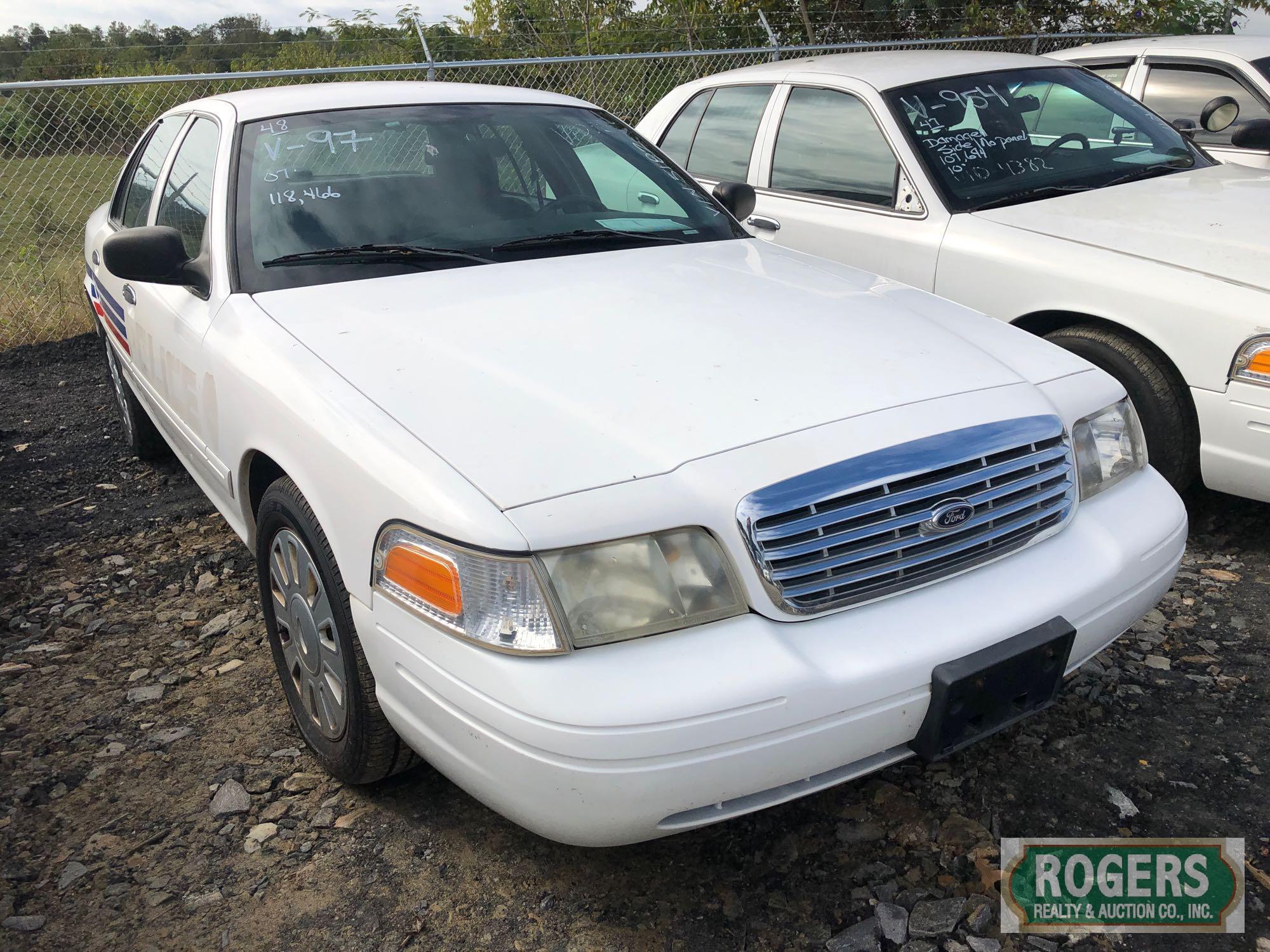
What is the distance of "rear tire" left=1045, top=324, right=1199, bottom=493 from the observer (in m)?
3.56

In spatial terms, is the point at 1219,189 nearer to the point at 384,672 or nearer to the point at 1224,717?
the point at 1224,717

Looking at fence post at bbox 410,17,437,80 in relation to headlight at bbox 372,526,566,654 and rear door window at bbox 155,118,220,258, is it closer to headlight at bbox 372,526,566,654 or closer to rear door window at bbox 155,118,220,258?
rear door window at bbox 155,118,220,258

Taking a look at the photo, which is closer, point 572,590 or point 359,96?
point 572,590

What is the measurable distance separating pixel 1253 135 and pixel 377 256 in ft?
14.9

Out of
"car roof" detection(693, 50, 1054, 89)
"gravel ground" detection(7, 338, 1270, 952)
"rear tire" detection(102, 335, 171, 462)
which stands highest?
"car roof" detection(693, 50, 1054, 89)

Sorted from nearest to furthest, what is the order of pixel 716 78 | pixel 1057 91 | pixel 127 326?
1. pixel 127 326
2. pixel 1057 91
3. pixel 716 78

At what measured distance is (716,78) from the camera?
5.42m

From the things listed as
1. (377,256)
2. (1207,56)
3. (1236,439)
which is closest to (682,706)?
(377,256)

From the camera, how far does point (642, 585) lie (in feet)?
6.27

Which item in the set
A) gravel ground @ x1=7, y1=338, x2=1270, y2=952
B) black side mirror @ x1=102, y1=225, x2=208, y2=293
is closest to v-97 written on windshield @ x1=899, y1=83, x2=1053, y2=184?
gravel ground @ x1=7, y1=338, x2=1270, y2=952

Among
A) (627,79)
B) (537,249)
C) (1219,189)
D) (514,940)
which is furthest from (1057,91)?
(627,79)

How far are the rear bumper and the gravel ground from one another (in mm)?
321

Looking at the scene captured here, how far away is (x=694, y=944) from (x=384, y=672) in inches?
32.2

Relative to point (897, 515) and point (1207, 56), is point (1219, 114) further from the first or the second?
point (897, 515)
